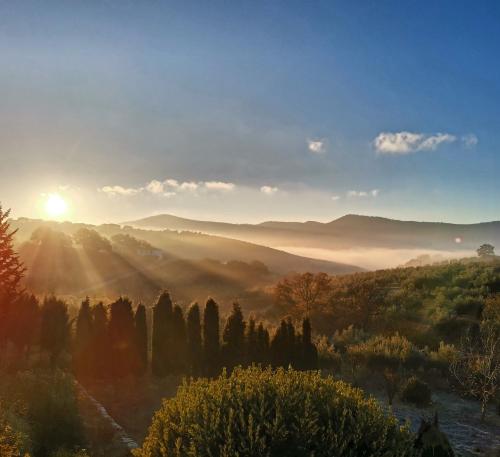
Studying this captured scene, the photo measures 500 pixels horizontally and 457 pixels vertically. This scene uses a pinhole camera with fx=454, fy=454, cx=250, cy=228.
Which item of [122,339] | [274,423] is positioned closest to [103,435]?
[122,339]

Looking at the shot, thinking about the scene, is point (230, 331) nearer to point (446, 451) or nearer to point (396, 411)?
point (396, 411)

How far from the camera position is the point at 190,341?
22.7 m

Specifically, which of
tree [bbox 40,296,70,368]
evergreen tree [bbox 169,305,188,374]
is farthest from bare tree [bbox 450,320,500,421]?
tree [bbox 40,296,70,368]

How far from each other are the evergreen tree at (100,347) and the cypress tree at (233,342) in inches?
223

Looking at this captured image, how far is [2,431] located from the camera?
1091cm

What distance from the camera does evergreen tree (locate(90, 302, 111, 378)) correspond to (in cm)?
2164

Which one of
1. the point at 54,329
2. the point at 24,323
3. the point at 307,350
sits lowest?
the point at 307,350

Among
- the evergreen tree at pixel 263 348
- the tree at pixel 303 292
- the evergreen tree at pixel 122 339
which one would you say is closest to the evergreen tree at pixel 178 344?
the evergreen tree at pixel 122 339

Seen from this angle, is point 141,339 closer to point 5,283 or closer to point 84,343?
point 84,343

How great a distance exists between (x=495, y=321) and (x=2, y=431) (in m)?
28.7

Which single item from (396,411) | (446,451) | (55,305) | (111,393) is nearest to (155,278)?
(55,305)

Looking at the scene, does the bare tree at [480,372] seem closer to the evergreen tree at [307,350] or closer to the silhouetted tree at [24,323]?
the evergreen tree at [307,350]

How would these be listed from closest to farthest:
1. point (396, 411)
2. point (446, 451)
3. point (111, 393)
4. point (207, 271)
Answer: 1. point (446, 451)
2. point (396, 411)
3. point (111, 393)
4. point (207, 271)

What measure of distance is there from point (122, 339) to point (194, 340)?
353cm
